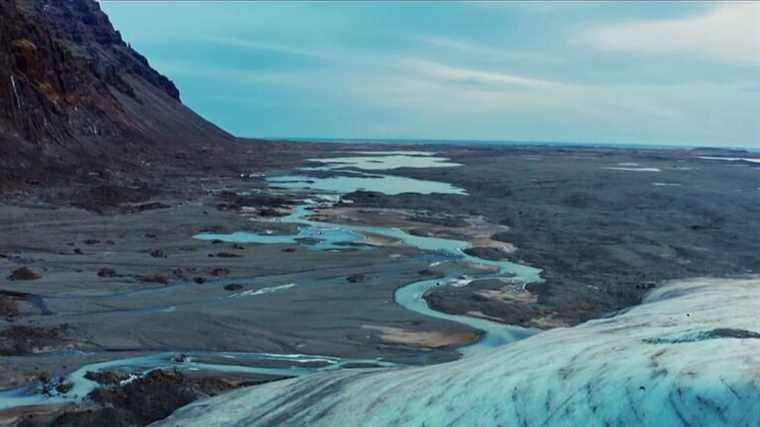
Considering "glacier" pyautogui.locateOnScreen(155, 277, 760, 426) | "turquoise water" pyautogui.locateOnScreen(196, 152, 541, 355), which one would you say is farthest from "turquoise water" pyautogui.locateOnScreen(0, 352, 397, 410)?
"turquoise water" pyautogui.locateOnScreen(196, 152, 541, 355)

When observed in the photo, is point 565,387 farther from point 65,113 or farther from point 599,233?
point 65,113

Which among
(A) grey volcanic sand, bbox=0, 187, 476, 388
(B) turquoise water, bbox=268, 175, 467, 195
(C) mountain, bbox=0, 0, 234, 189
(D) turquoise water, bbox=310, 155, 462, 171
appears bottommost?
(A) grey volcanic sand, bbox=0, 187, 476, 388

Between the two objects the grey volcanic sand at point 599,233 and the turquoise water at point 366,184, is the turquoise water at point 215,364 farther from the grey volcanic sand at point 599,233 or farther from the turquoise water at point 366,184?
the turquoise water at point 366,184

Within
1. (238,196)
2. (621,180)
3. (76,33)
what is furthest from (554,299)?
(76,33)

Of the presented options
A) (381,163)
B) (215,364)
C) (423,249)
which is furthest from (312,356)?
(381,163)

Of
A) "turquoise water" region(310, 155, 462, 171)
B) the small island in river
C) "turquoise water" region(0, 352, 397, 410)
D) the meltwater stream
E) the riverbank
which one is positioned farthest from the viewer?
"turquoise water" region(310, 155, 462, 171)

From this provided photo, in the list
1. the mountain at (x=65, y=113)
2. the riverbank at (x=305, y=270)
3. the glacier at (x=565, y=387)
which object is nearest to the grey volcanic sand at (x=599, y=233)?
the riverbank at (x=305, y=270)

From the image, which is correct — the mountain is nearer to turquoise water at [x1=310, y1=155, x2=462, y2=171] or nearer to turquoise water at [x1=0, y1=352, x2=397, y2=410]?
turquoise water at [x1=310, y1=155, x2=462, y2=171]
